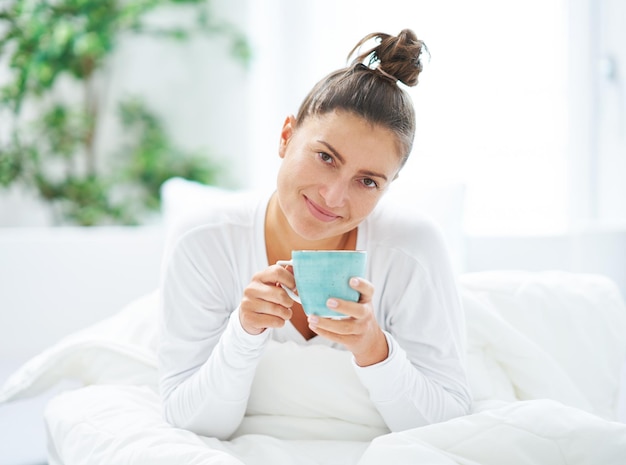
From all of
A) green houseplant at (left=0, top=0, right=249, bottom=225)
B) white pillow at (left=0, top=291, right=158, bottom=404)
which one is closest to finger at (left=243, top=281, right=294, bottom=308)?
white pillow at (left=0, top=291, right=158, bottom=404)

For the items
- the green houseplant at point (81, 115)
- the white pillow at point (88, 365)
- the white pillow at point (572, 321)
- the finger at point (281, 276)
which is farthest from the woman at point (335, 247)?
the green houseplant at point (81, 115)

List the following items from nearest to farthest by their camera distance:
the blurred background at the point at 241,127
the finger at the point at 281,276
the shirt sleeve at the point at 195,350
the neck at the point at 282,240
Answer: the finger at the point at 281,276, the shirt sleeve at the point at 195,350, the neck at the point at 282,240, the blurred background at the point at 241,127

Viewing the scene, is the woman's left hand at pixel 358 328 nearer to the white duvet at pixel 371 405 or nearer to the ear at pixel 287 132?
the white duvet at pixel 371 405

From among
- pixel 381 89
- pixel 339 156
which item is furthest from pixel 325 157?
pixel 381 89

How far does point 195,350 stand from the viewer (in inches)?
51.6

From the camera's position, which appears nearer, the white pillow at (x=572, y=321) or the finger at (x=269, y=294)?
the finger at (x=269, y=294)

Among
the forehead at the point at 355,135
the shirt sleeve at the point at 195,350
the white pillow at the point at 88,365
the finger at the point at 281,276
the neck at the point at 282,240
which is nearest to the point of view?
the finger at the point at 281,276

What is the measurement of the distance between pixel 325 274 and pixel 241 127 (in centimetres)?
325

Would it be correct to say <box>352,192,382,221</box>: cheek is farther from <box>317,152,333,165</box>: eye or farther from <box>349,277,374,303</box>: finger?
<box>349,277,374,303</box>: finger

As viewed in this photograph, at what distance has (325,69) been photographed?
3.04m

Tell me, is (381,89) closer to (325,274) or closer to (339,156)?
(339,156)

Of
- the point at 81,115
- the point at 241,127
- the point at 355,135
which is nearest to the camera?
the point at 355,135

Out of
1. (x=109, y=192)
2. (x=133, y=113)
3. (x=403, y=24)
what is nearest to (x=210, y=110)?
(x=133, y=113)

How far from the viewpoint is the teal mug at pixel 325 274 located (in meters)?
0.92
